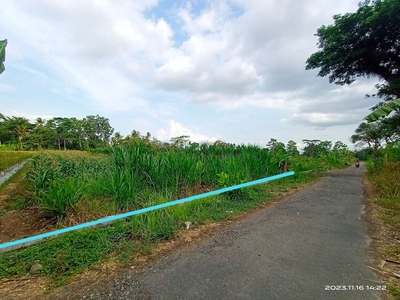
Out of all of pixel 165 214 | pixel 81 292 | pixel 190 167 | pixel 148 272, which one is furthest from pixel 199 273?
pixel 190 167

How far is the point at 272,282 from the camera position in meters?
1.81

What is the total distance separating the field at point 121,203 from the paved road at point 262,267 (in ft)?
1.48

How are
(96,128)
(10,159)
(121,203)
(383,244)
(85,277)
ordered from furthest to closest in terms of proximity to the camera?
(96,128) → (10,159) → (121,203) → (383,244) → (85,277)

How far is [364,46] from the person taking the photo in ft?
32.5

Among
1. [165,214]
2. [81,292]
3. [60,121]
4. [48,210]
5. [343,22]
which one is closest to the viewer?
[81,292]

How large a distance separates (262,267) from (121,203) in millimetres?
2624

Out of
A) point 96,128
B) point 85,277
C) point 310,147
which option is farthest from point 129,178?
point 96,128

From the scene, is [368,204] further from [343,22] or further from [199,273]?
[343,22]

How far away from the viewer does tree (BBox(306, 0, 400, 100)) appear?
8.71 meters

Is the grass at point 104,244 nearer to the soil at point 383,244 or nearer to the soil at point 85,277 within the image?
the soil at point 85,277

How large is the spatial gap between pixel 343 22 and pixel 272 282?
41.8 ft

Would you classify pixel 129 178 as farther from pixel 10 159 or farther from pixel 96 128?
pixel 96 128

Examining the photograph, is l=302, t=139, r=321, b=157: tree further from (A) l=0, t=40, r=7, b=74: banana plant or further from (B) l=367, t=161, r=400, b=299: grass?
(A) l=0, t=40, r=7, b=74: banana plant

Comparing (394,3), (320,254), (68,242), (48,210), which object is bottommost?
(320,254)
